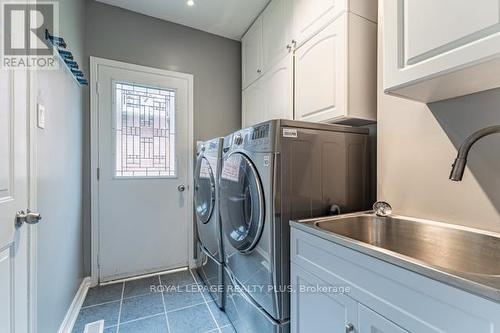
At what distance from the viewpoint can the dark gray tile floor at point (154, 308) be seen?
67.7 inches

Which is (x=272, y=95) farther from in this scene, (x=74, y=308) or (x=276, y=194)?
(x=74, y=308)

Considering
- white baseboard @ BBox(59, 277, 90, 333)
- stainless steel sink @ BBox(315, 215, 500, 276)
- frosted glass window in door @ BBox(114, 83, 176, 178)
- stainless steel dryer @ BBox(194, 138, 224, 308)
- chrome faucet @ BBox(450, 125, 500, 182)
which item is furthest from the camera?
frosted glass window in door @ BBox(114, 83, 176, 178)

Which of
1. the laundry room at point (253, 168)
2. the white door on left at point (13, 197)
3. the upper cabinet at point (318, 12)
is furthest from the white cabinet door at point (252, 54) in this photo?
the white door on left at point (13, 197)

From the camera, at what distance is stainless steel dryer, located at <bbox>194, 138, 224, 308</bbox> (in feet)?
6.27

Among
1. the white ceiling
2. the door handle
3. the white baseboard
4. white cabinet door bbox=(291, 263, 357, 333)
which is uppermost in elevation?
the white ceiling

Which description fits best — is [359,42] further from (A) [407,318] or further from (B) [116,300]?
(B) [116,300]

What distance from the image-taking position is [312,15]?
5.58 ft

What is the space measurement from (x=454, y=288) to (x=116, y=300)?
7.74 ft

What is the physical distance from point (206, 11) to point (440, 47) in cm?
225

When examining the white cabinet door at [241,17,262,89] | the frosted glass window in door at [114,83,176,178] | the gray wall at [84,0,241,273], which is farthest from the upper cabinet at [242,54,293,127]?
the frosted glass window in door at [114,83,176,178]

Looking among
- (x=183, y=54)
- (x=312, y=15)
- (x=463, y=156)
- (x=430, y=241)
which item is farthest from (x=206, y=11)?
(x=430, y=241)

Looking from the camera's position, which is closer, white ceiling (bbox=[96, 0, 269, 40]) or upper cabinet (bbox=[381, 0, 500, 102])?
upper cabinet (bbox=[381, 0, 500, 102])

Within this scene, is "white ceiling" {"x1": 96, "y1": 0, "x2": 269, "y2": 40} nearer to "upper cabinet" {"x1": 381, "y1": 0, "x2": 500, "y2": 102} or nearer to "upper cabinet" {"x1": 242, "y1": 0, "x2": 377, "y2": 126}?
"upper cabinet" {"x1": 242, "y1": 0, "x2": 377, "y2": 126}

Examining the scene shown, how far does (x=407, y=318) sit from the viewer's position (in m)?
0.69
